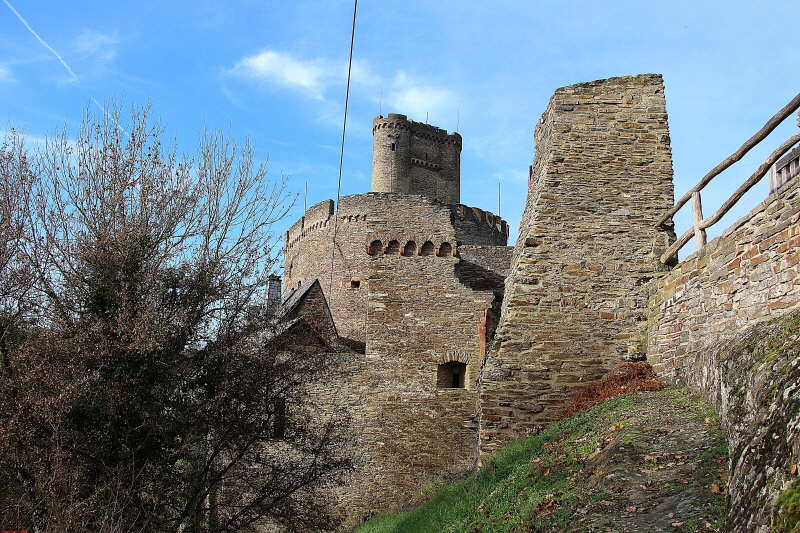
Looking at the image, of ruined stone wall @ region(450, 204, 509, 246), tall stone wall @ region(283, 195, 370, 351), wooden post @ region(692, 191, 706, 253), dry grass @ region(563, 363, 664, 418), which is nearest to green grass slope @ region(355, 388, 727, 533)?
dry grass @ region(563, 363, 664, 418)

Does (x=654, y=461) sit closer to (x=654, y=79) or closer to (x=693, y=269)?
(x=693, y=269)

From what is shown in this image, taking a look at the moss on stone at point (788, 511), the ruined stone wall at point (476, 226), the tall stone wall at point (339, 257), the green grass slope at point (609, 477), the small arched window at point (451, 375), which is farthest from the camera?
the ruined stone wall at point (476, 226)

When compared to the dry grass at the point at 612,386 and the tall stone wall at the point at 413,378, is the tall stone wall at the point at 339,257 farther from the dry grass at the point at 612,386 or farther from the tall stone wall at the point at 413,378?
the dry grass at the point at 612,386

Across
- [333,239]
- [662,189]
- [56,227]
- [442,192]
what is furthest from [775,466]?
[442,192]

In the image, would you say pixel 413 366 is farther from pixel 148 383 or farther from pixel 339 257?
pixel 339 257

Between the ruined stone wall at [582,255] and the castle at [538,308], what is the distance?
16mm

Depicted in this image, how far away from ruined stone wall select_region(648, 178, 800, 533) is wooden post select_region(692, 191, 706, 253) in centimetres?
13

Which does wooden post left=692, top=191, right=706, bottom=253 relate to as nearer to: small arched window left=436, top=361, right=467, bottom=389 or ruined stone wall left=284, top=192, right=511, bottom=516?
ruined stone wall left=284, top=192, right=511, bottom=516

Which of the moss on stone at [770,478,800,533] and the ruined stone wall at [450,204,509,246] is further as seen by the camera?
the ruined stone wall at [450,204,509,246]

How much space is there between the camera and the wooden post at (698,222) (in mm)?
7896

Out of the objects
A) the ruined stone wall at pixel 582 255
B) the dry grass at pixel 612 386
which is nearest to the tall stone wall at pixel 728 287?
the dry grass at pixel 612 386

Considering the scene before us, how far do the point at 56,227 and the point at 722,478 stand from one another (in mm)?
10402

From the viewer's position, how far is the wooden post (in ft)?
25.9

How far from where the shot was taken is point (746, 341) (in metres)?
5.42
